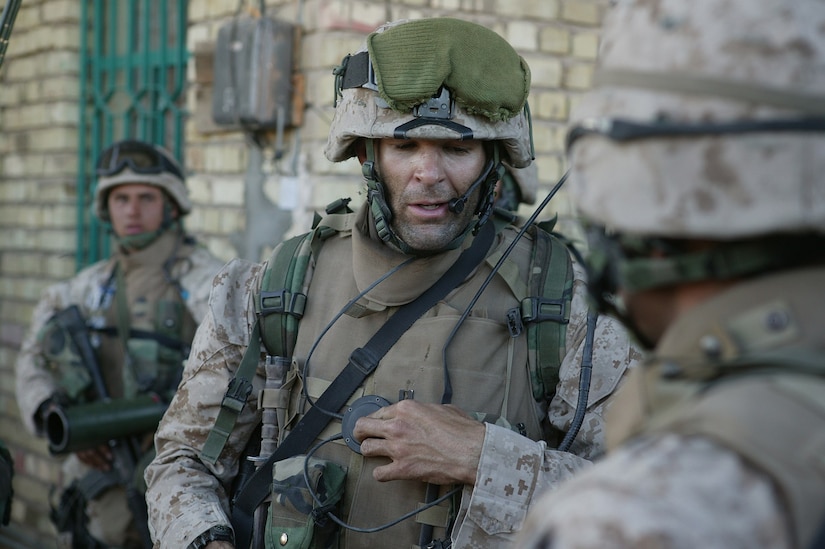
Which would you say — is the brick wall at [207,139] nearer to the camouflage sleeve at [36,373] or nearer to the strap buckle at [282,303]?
the camouflage sleeve at [36,373]

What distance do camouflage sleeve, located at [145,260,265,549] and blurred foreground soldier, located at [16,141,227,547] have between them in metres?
1.66

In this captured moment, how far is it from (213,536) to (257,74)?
219 centimetres

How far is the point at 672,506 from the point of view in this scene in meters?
0.97

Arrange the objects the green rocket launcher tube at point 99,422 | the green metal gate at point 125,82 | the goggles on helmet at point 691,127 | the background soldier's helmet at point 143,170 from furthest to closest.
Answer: the green metal gate at point 125,82, the background soldier's helmet at point 143,170, the green rocket launcher tube at point 99,422, the goggles on helmet at point 691,127

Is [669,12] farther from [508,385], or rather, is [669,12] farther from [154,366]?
[154,366]

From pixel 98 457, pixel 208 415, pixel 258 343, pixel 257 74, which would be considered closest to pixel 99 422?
pixel 98 457

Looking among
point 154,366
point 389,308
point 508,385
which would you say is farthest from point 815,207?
point 154,366

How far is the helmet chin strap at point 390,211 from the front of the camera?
2250 mm

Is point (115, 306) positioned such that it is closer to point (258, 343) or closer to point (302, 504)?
point (258, 343)

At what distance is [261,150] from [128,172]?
870 mm

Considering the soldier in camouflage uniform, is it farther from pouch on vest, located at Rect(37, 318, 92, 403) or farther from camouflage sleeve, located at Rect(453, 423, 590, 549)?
pouch on vest, located at Rect(37, 318, 92, 403)

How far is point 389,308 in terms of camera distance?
2.27 m

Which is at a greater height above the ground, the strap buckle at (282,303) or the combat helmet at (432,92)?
the combat helmet at (432,92)

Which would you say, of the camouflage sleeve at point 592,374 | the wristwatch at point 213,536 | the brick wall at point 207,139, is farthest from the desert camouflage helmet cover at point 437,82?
Answer: the brick wall at point 207,139
